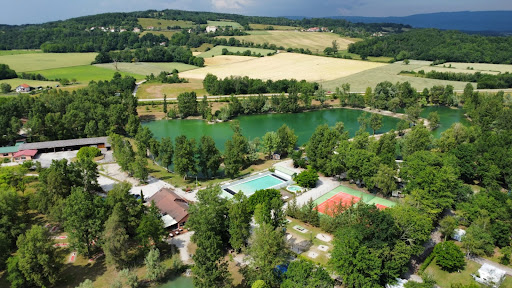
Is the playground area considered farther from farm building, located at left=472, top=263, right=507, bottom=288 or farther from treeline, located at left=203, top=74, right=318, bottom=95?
treeline, located at left=203, top=74, right=318, bottom=95

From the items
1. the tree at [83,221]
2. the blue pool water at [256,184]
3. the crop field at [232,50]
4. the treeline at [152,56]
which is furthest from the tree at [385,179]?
the crop field at [232,50]

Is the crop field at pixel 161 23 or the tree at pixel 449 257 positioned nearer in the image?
the tree at pixel 449 257

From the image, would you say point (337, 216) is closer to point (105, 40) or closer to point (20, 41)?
point (105, 40)

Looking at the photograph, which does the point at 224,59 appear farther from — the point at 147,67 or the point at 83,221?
the point at 83,221

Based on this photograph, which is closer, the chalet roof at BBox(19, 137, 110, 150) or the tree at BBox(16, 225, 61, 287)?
the tree at BBox(16, 225, 61, 287)

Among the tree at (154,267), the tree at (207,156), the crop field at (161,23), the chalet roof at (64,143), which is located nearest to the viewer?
the tree at (154,267)

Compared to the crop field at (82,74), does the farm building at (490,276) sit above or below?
below

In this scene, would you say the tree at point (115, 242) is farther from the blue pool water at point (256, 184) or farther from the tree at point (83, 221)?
the blue pool water at point (256, 184)

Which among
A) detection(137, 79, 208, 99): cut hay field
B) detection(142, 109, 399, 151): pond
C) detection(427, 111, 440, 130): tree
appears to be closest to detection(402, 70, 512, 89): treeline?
detection(142, 109, 399, 151): pond
